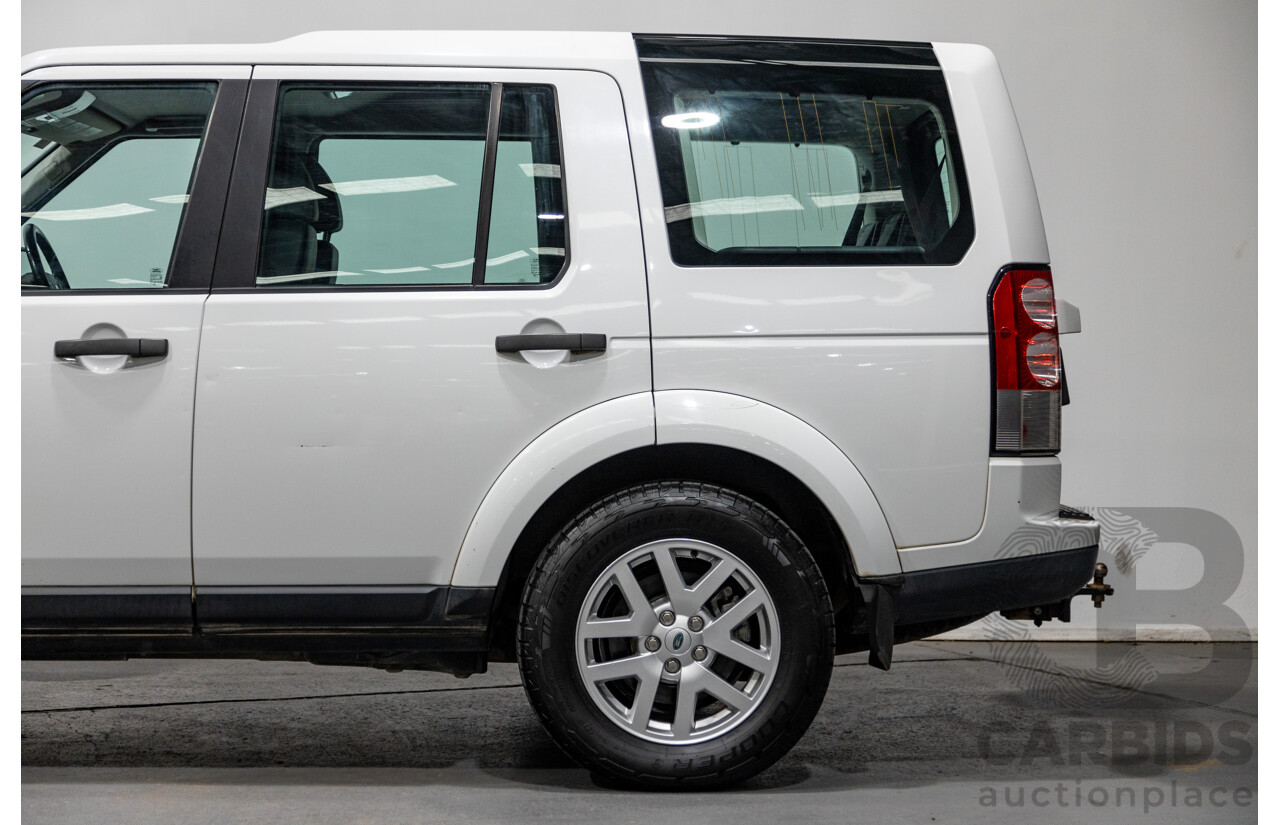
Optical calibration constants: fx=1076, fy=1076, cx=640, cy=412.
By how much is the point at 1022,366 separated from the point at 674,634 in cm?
Answer: 113

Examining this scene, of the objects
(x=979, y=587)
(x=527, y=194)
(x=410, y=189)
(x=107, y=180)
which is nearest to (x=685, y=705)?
(x=979, y=587)

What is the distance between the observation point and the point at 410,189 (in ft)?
9.23

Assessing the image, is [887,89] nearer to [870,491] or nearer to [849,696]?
[870,491]

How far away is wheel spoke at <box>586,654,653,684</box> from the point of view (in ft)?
9.02

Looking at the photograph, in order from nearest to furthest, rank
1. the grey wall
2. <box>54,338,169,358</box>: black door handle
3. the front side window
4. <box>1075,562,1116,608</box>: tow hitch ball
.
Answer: <box>54,338,169,358</box>: black door handle
the front side window
<box>1075,562,1116,608</box>: tow hitch ball
the grey wall

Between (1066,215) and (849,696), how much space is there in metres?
2.87

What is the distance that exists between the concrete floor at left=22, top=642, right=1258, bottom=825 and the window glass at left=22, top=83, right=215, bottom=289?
139cm

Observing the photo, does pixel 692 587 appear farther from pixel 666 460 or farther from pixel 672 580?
pixel 666 460

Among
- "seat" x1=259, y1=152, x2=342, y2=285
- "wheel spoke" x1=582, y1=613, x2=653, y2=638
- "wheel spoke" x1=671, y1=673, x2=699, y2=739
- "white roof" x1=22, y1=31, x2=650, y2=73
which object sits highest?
"white roof" x1=22, y1=31, x2=650, y2=73

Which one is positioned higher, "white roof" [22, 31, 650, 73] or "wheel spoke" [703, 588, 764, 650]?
"white roof" [22, 31, 650, 73]

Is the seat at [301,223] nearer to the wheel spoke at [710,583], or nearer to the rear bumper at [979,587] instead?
the wheel spoke at [710,583]

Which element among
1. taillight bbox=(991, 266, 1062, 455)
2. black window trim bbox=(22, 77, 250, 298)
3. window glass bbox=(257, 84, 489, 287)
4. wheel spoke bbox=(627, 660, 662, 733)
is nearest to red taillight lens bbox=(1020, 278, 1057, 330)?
taillight bbox=(991, 266, 1062, 455)

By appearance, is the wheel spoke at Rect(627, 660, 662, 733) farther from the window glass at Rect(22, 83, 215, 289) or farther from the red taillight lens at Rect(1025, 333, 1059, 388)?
the window glass at Rect(22, 83, 215, 289)

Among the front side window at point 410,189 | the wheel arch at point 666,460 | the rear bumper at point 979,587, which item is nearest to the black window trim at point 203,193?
the front side window at point 410,189
